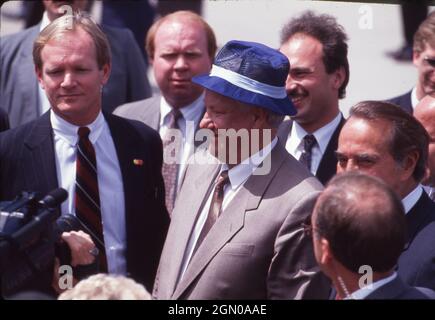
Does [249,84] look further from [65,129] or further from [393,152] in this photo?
[65,129]

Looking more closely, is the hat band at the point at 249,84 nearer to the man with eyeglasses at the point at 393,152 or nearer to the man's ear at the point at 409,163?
the man with eyeglasses at the point at 393,152

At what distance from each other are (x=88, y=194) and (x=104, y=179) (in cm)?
13

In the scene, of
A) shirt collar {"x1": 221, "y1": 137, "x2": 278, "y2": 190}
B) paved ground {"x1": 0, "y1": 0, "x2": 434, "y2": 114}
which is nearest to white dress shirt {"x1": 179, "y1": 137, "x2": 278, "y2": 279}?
shirt collar {"x1": 221, "y1": 137, "x2": 278, "y2": 190}

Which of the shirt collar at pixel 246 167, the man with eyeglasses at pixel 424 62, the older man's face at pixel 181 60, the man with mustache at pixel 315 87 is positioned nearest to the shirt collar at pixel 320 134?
the man with mustache at pixel 315 87

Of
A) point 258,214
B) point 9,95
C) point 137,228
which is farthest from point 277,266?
point 9,95

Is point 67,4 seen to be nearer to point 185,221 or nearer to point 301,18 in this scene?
point 301,18

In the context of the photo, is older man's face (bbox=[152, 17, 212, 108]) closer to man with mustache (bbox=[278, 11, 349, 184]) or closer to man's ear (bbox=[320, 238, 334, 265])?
man with mustache (bbox=[278, 11, 349, 184])

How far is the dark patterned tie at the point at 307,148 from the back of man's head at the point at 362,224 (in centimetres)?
164

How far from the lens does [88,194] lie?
13.9ft

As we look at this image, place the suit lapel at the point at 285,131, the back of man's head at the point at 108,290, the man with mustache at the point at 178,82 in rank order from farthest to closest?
the man with mustache at the point at 178,82
the suit lapel at the point at 285,131
the back of man's head at the point at 108,290

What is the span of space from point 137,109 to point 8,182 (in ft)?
4.85

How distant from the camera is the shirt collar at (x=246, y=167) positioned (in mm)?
4023

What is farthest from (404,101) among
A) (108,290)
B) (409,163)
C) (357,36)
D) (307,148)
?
(357,36)

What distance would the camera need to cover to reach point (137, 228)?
4.33m
